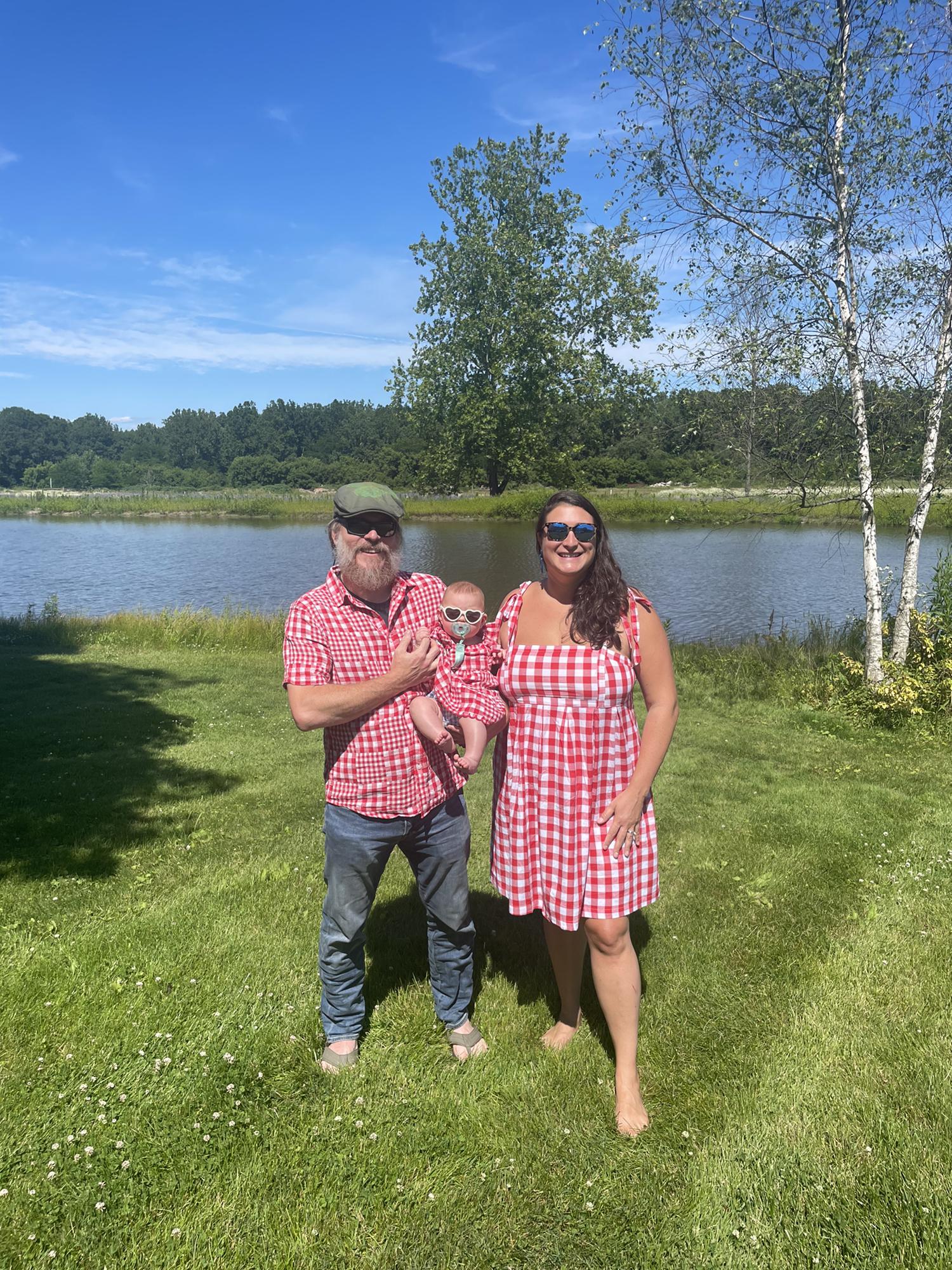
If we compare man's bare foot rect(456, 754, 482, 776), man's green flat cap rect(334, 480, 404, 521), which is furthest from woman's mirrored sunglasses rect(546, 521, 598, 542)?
man's bare foot rect(456, 754, 482, 776)

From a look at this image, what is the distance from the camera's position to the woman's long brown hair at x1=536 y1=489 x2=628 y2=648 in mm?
2918

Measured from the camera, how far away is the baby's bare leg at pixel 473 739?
2.85 m

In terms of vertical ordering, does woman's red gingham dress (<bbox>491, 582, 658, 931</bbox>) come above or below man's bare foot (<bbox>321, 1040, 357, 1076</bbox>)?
above

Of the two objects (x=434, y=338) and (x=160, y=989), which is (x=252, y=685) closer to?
(x=160, y=989)

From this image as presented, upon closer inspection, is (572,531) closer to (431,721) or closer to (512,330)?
(431,721)

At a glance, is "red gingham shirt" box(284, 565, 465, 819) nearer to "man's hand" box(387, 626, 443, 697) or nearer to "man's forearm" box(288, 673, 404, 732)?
"man's forearm" box(288, 673, 404, 732)

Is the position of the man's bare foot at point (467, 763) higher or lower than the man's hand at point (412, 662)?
lower

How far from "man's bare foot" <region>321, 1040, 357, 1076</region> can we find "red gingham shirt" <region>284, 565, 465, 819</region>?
3.78ft

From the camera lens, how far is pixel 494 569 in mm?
26766

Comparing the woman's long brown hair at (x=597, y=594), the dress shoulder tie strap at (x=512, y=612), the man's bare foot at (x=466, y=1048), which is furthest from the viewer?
the man's bare foot at (x=466, y=1048)

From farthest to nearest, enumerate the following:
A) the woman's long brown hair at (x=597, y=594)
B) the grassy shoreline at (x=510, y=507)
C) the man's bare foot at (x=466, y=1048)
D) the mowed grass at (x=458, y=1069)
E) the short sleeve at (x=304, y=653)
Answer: the grassy shoreline at (x=510, y=507)
the man's bare foot at (x=466, y=1048)
the woman's long brown hair at (x=597, y=594)
the short sleeve at (x=304, y=653)
the mowed grass at (x=458, y=1069)

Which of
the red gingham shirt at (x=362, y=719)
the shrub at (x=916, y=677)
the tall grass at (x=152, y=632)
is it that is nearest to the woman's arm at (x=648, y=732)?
the red gingham shirt at (x=362, y=719)

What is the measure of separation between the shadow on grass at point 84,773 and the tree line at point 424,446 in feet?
26.9

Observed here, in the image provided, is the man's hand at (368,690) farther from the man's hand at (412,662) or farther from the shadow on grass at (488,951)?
the shadow on grass at (488,951)
